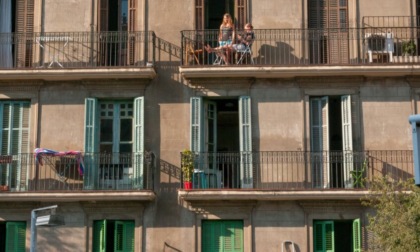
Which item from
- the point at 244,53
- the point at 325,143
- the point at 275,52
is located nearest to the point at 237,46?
the point at 244,53

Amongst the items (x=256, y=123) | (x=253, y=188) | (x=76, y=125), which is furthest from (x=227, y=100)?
(x=76, y=125)

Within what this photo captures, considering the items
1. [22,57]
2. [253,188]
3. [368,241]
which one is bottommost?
[368,241]

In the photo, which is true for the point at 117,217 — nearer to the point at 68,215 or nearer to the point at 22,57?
the point at 68,215

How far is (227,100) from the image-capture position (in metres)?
24.4

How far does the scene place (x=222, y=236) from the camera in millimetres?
23266

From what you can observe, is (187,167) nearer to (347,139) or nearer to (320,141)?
(320,141)

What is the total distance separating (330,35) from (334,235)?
18.9 ft

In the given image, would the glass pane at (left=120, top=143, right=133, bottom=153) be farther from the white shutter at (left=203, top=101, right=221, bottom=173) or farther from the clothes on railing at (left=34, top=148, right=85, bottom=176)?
the white shutter at (left=203, top=101, right=221, bottom=173)

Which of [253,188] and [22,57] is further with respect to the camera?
[22,57]

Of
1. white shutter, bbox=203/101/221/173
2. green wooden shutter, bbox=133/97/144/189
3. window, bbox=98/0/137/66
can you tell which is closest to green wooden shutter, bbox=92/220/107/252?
green wooden shutter, bbox=133/97/144/189

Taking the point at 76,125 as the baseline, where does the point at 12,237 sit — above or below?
below

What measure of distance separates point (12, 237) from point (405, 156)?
11200mm

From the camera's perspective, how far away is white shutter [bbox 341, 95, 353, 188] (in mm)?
23141

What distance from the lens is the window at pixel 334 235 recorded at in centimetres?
2303
